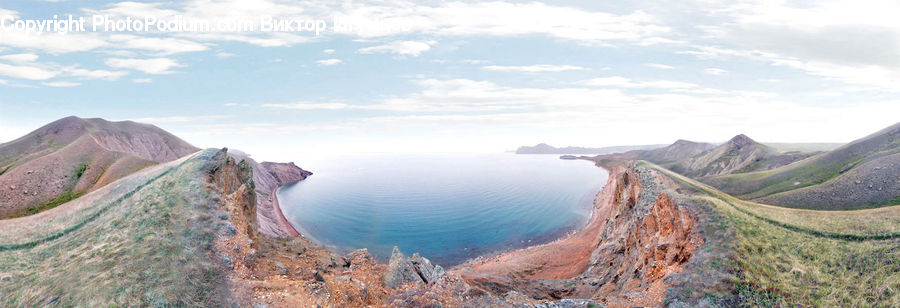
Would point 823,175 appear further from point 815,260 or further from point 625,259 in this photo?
point 815,260

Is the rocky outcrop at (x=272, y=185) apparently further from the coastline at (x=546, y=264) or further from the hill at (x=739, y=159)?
the hill at (x=739, y=159)

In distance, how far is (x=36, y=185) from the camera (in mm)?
29672

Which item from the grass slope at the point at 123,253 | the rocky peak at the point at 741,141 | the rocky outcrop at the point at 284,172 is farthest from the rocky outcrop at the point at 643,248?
the rocky outcrop at the point at 284,172

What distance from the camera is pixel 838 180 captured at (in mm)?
30453

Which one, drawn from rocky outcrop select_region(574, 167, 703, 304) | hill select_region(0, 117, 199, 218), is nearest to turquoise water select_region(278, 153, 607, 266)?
rocky outcrop select_region(574, 167, 703, 304)

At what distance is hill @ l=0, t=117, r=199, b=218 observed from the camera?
2839 centimetres

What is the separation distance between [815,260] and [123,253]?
89.0 feet

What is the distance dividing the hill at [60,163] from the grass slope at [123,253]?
68.4 feet

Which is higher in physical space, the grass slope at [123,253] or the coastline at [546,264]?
the grass slope at [123,253]

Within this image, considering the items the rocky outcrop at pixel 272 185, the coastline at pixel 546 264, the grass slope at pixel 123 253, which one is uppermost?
the grass slope at pixel 123 253

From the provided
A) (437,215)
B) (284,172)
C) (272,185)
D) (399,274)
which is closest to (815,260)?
(399,274)

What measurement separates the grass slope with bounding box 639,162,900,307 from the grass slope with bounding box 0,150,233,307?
17.9 meters

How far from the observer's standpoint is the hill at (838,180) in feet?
89.0

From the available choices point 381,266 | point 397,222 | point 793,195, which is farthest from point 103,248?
point 793,195
